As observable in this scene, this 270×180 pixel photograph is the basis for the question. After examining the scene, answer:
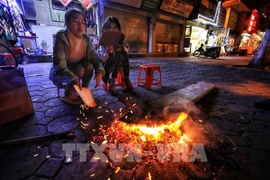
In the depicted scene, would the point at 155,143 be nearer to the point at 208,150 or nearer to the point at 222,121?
the point at 208,150

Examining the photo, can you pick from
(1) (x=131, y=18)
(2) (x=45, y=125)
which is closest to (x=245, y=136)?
(2) (x=45, y=125)

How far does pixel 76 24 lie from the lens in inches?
97.0

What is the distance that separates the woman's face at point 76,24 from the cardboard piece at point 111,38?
529mm

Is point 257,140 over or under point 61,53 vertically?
under

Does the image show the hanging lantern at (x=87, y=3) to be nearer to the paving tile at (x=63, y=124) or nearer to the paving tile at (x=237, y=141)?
the paving tile at (x=63, y=124)

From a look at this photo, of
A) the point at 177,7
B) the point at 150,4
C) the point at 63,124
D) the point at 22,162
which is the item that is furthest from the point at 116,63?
the point at 177,7

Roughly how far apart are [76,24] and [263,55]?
10145mm

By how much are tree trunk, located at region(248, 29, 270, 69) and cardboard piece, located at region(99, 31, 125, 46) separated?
889 cm

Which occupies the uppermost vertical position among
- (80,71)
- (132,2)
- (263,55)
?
(132,2)

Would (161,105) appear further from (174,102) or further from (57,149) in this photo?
(57,149)

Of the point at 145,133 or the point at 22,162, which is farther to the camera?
the point at 145,133

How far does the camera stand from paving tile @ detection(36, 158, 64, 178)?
128cm

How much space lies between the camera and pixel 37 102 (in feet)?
9.58

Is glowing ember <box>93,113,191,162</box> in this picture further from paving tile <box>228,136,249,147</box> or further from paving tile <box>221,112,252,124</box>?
paving tile <box>221,112,252,124</box>
